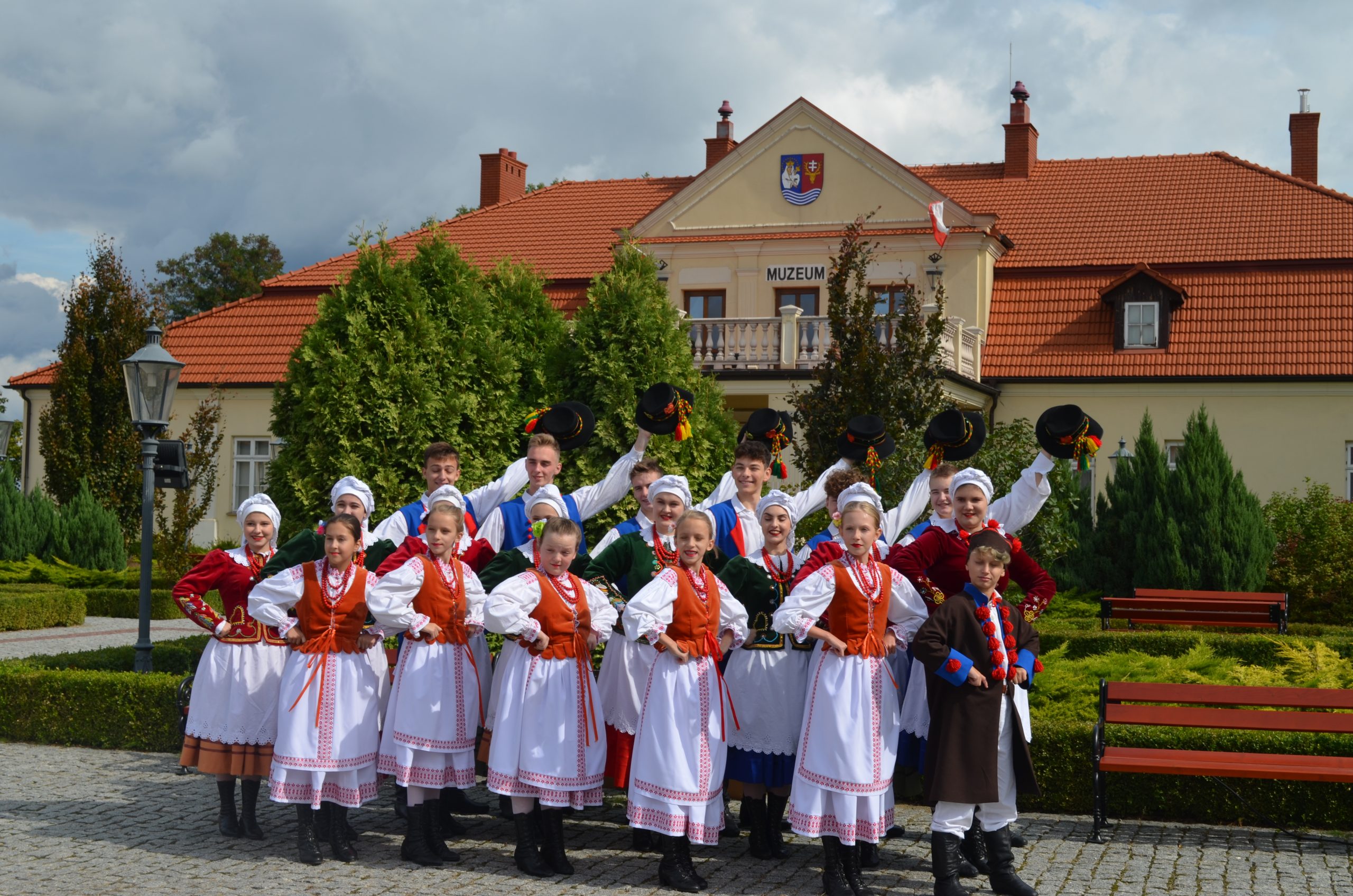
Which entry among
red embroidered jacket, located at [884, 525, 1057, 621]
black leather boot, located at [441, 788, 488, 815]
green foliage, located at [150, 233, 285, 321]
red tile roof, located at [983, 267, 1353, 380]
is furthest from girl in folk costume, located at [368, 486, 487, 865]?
green foliage, located at [150, 233, 285, 321]

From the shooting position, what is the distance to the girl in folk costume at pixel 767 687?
6.38m

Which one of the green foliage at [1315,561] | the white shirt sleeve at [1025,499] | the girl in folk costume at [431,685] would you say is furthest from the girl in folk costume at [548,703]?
the green foliage at [1315,561]

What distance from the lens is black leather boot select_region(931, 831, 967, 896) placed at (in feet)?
19.0

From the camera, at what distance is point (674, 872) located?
593 cm

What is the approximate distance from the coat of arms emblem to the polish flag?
2.33 m

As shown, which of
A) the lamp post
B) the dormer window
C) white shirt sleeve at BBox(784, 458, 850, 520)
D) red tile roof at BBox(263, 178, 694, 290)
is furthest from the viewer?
red tile roof at BBox(263, 178, 694, 290)

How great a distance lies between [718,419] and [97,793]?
25.9 ft

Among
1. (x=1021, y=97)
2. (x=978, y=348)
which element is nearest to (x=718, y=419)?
(x=978, y=348)

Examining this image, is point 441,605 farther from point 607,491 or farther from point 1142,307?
point 1142,307

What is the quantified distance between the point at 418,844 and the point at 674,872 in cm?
133

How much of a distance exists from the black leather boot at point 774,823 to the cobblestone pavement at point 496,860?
8cm

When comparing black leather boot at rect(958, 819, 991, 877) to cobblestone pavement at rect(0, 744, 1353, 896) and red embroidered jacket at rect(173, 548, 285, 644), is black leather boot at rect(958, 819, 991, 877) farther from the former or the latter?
red embroidered jacket at rect(173, 548, 285, 644)

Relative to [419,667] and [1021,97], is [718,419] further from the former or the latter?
[1021,97]

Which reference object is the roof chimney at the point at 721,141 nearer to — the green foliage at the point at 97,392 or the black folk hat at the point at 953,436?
the green foliage at the point at 97,392
